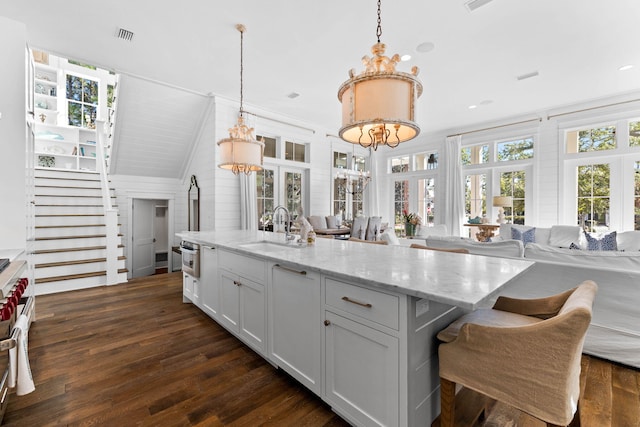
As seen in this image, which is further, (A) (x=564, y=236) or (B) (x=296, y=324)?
(A) (x=564, y=236)

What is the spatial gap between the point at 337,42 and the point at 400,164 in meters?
5.26

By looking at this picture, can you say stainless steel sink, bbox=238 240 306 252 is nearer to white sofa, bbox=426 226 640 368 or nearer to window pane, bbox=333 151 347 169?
white sofa, bbox=426 226 640 368

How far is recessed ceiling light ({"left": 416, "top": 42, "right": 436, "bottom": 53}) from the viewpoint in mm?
3579

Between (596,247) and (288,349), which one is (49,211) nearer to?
(288,349)

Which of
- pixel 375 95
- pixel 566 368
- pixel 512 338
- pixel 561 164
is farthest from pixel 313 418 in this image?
pixel 561 164

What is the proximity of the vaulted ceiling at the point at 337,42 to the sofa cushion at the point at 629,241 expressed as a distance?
8.07 ft

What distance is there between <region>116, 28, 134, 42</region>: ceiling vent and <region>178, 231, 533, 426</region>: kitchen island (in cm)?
319

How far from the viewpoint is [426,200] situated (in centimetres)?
768

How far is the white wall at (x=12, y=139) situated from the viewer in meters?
2.85

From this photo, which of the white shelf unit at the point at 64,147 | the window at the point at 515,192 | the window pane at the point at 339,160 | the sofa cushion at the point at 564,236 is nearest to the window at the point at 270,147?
the window pane at the point at 339,160

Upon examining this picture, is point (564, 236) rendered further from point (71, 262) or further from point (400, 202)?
point (71, 262)

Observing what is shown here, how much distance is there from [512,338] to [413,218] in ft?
16.6

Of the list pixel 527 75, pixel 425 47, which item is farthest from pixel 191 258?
pixel 527 75

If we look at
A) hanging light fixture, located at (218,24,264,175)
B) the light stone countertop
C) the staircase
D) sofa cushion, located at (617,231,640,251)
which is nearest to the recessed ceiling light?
hanging light fixture, located at (218,24,264,175)
